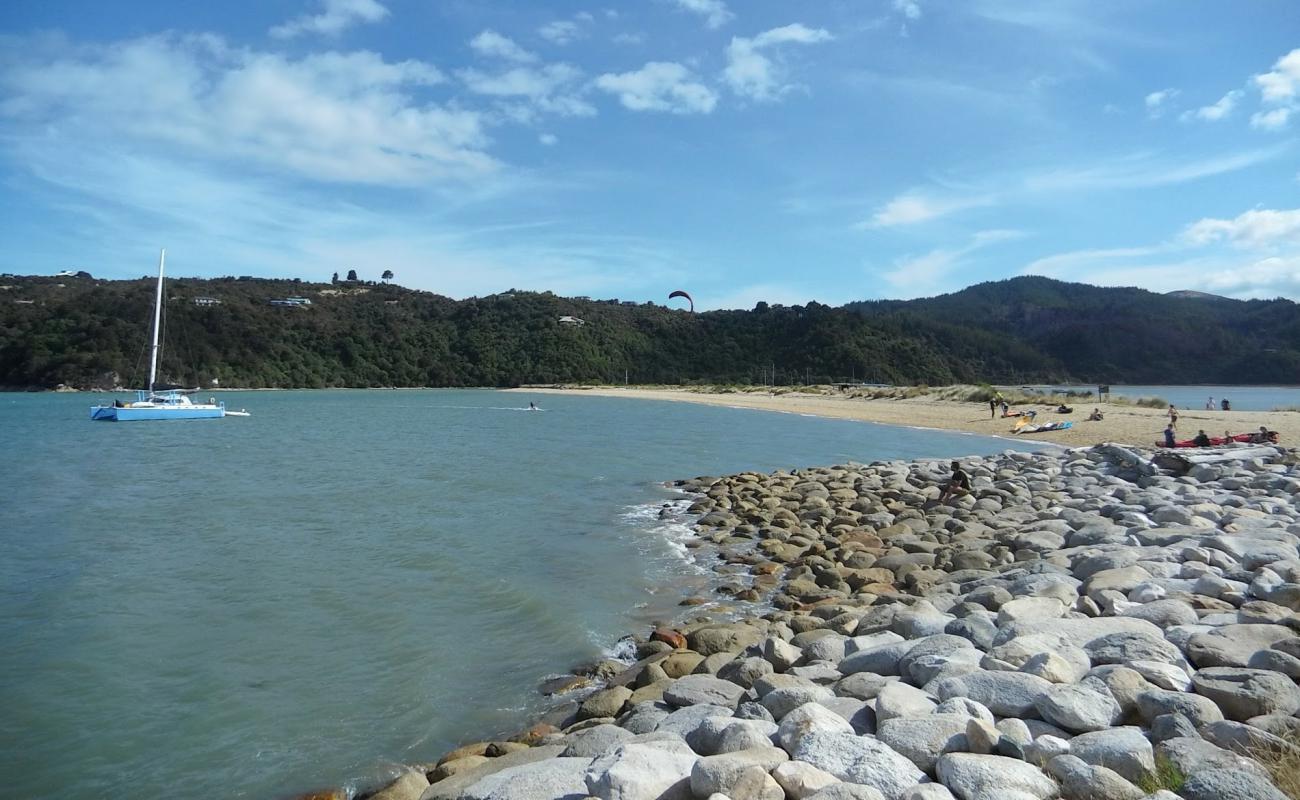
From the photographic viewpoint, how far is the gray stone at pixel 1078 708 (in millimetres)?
4051

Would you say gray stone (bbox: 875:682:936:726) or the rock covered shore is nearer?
the rock covered shore

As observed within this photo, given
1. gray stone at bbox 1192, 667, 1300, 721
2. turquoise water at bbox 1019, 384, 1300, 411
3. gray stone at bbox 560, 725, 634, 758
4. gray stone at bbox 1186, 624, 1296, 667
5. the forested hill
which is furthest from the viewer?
the forested hill

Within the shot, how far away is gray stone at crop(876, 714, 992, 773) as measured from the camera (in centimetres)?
380

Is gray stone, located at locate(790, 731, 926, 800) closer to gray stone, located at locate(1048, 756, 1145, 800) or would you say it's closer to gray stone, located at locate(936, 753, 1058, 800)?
gray stone, located at locate(936, 753, 1058, 800)

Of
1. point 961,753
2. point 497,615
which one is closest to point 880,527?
point 497,615

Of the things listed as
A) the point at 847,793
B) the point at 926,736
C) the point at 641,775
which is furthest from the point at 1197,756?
the point at 641,775

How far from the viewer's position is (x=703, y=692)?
5.77m

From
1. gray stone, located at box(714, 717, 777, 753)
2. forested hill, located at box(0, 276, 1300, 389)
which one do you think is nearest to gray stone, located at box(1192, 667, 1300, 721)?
gray stone, located at box(714, 717, 777, 753)

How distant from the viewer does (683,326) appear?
142m

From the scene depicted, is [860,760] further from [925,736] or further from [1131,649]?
[1131,649]

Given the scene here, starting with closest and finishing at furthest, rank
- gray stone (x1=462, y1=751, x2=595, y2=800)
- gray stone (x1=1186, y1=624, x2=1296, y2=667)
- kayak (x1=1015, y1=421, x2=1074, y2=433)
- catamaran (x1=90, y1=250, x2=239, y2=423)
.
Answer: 1. gray stone (x1=462, y1=751, x2=595, y2=800)
2. gray stone (x1=1186, y1=624, x2=1296, y2=667)
3. kayak (x1=1015, y1=421, x2=1074, y2=433)
4. catamaran (x1=90, y1=250, x2=239, y2=423)

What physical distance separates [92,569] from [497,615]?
7.00m

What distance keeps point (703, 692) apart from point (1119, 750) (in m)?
2.86

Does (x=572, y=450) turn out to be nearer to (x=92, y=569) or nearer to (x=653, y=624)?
(x=92, y=569)
